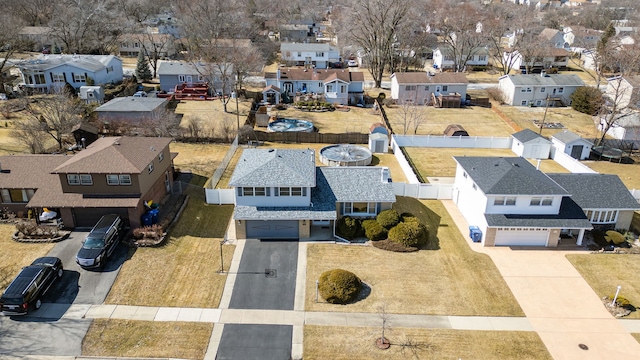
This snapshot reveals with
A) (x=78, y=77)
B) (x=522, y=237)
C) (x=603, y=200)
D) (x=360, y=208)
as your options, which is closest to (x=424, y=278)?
(x=360, y=208)

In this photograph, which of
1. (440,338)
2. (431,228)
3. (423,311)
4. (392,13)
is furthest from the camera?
(392,13)

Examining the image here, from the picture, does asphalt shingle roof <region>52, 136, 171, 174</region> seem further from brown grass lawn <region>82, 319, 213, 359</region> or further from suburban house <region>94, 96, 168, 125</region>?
suburban house <region>94, 96, 168, 125</region>

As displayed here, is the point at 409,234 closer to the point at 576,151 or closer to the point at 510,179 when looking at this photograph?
the point at 510,179

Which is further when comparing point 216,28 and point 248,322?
point 216,28

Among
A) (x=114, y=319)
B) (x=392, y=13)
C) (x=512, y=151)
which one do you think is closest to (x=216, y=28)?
(x=392, y=13)

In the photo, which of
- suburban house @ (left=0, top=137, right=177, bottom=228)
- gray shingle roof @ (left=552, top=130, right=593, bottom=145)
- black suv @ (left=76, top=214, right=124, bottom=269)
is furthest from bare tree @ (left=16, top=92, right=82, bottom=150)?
gray shingle roof @ (left=552, top=130, right=593, bottom=145)

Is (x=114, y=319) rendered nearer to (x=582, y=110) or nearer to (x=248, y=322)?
(x=248, y=322)

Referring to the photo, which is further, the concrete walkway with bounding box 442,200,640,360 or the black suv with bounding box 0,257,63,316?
the black suv with bounding box 0,257,63,316
